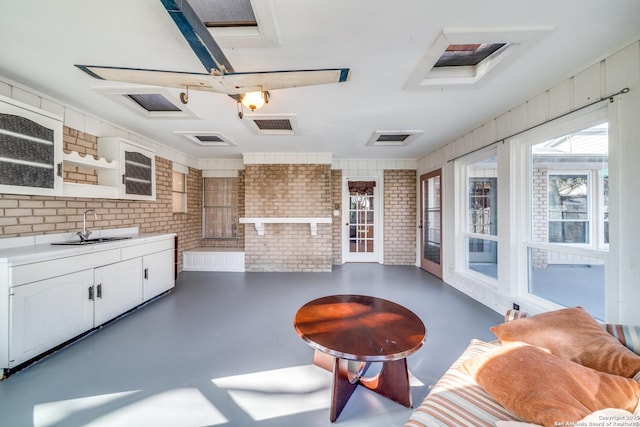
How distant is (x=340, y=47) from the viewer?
1866 millimetres

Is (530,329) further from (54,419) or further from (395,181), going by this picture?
(395,181)

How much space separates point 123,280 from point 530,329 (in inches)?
158

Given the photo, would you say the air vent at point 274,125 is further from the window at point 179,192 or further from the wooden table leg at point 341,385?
the wooden table leg at point 341,385

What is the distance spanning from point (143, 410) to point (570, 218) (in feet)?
13.3

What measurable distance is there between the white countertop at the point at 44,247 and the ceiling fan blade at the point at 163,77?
5.36 feet

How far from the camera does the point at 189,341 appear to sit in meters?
2.50

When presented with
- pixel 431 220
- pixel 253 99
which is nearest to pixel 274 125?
pixel 253 99

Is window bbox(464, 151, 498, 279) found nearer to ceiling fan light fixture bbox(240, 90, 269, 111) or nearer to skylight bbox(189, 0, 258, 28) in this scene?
ceiling fan light fixture bbox(240, 90, 269, 111)

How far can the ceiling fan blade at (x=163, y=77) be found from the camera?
65.5 inches

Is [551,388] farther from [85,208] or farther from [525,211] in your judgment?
[85,208]

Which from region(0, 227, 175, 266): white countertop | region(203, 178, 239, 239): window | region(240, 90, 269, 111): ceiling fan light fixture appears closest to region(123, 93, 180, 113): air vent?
region(240, 90, 269, 111): ceiling fan light fixture

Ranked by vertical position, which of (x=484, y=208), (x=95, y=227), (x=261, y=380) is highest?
(x=484, y=208)

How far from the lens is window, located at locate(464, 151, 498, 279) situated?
3.47 meters

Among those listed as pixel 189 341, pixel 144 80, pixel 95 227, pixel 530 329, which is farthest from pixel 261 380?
pixel 95 227
